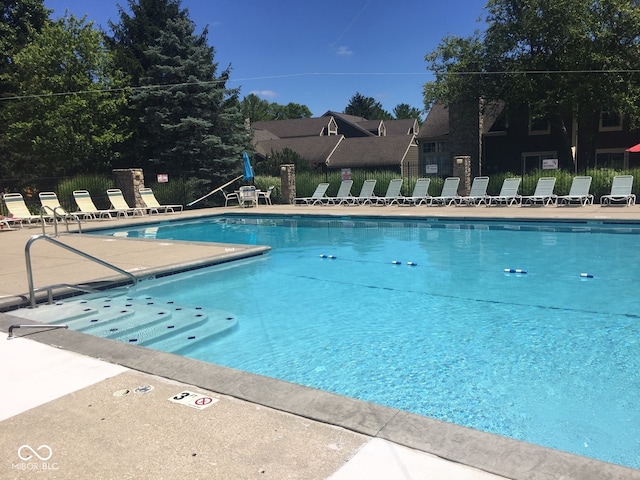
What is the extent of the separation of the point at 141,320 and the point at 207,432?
3.07m

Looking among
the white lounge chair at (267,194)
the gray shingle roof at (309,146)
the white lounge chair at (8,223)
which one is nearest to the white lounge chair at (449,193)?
the white lounge chair at (267,194)

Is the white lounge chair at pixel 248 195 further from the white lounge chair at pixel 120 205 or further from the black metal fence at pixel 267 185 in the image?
the white lounge chair at pixel 120 205

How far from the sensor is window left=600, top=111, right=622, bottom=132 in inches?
917

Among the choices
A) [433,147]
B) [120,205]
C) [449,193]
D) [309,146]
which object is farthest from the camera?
[309,146]

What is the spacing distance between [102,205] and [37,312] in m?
15.4

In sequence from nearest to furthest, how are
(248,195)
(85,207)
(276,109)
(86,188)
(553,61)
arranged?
(85,207) → (86,188) → (553,61) → (248,195) → (276,109)

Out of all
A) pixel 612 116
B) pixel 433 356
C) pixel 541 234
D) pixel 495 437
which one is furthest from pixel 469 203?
pixel 495 437

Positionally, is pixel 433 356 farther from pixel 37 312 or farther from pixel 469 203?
pixel 469 203

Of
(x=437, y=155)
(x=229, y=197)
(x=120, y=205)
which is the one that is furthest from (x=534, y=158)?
(x=120, y=205)

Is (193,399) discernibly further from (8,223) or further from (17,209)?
(8,223)

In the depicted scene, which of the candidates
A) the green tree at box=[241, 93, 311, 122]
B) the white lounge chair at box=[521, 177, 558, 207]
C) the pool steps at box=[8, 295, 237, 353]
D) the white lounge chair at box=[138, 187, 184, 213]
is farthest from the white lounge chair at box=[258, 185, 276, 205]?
the green tree at box=[241, 93, 311, 122]

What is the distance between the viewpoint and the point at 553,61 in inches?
782

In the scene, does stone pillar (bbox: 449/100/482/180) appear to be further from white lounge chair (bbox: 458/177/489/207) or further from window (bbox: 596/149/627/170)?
white lounge chair (bbox: 458/177/489/207)

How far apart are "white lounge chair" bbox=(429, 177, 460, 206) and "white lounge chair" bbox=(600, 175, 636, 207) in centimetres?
452
